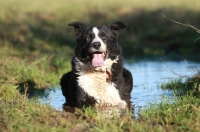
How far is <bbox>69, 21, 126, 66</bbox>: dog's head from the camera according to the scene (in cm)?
848

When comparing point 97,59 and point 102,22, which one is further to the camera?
point 102,22

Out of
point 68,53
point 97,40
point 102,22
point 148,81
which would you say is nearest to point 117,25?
point 97,40

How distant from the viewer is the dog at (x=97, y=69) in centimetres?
867

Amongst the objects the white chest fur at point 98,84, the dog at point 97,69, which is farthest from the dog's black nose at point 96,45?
the white chest fur at point 98,84

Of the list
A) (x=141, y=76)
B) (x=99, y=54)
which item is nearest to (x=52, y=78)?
(x=141, y=76)

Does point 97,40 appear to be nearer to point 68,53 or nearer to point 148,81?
point 148,81

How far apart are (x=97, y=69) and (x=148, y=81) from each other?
3569 millimetres

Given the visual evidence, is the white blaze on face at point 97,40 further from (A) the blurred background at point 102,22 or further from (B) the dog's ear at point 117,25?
(A) the blurred background at point 102,22

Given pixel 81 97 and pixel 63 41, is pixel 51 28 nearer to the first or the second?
pixel 63 41

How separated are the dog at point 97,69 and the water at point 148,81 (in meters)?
0.46

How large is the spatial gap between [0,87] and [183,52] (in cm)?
957

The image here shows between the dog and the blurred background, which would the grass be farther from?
the dog

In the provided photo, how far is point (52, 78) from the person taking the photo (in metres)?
11.9

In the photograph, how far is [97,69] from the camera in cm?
881
